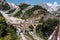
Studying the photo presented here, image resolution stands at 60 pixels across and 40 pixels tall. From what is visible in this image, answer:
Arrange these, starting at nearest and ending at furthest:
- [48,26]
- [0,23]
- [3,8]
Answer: [0,23]
[48,26]
[3,8]

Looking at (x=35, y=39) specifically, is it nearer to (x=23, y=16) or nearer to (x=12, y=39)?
(x=12, y=39)

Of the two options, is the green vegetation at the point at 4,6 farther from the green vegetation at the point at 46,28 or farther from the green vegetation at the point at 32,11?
the green vegetation at the point at 46,28

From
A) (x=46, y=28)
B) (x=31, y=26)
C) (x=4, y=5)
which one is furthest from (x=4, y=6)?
(x=46, y=28)

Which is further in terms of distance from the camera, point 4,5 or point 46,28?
point 4,5

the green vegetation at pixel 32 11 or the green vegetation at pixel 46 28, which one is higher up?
the green vegetation at pixel 32 11

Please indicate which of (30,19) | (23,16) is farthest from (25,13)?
(30,19)

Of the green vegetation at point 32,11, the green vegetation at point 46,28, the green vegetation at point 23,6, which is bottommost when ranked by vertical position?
the green vegetation at point 46,28

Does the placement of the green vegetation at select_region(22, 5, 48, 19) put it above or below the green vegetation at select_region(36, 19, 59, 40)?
above

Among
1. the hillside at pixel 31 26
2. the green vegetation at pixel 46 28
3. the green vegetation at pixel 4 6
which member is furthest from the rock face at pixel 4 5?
the green vegetation at pixel 46 28

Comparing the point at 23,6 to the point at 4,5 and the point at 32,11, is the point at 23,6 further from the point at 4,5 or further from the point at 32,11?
the point at 4,5

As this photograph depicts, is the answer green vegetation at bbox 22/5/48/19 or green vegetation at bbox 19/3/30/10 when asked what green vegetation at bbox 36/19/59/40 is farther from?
green vegetation at bbox 19/3/30/10

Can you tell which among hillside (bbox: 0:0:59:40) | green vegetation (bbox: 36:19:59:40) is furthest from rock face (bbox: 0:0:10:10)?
green vegetation (bbox: 36:19:59:40)
